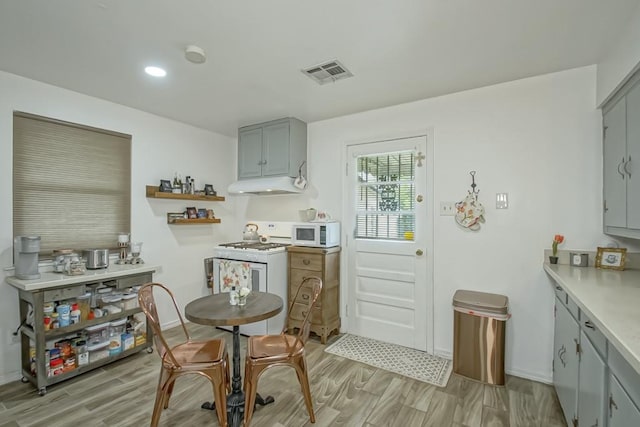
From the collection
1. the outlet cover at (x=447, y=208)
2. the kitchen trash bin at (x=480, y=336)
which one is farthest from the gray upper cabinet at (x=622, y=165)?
the outlet cover at (x=447, y=208)

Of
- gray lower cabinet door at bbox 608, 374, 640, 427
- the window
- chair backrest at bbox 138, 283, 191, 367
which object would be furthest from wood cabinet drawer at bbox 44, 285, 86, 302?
gray lower cabinet door at bbox 608, 374, 640, 427

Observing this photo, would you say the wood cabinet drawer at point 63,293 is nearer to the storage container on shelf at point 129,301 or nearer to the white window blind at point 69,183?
the storage container on shelf at point 129,301

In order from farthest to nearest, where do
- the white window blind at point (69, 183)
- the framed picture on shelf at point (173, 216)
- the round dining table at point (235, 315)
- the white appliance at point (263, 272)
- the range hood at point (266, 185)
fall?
the framed picture on shelf at point (173, 216), the range hood at point (266, 185), the white appliance at point (263, 272), the white window blind at point (69, 183), the round dining table at point (235, 315)

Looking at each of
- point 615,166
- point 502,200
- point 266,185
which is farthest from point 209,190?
point 615,166

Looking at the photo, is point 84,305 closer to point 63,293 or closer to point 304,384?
point 63,293

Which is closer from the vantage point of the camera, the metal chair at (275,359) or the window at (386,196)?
the metal chair at (275,359)

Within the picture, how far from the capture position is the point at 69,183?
2.90 m

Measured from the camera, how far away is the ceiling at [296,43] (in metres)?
1.71

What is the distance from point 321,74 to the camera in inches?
99.0

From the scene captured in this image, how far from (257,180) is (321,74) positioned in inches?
65.9

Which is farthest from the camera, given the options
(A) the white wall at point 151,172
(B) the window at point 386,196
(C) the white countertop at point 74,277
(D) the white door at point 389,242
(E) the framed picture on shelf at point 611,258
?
(B) the window at point 386,196

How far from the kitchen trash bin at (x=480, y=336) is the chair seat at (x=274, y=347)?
4.63 ft

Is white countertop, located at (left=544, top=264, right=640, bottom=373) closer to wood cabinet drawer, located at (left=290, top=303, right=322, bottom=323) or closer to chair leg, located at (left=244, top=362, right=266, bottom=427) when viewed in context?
chair leg, located at (left=244, top=362, right=266, bottom=427)

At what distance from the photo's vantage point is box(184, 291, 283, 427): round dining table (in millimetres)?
1812
